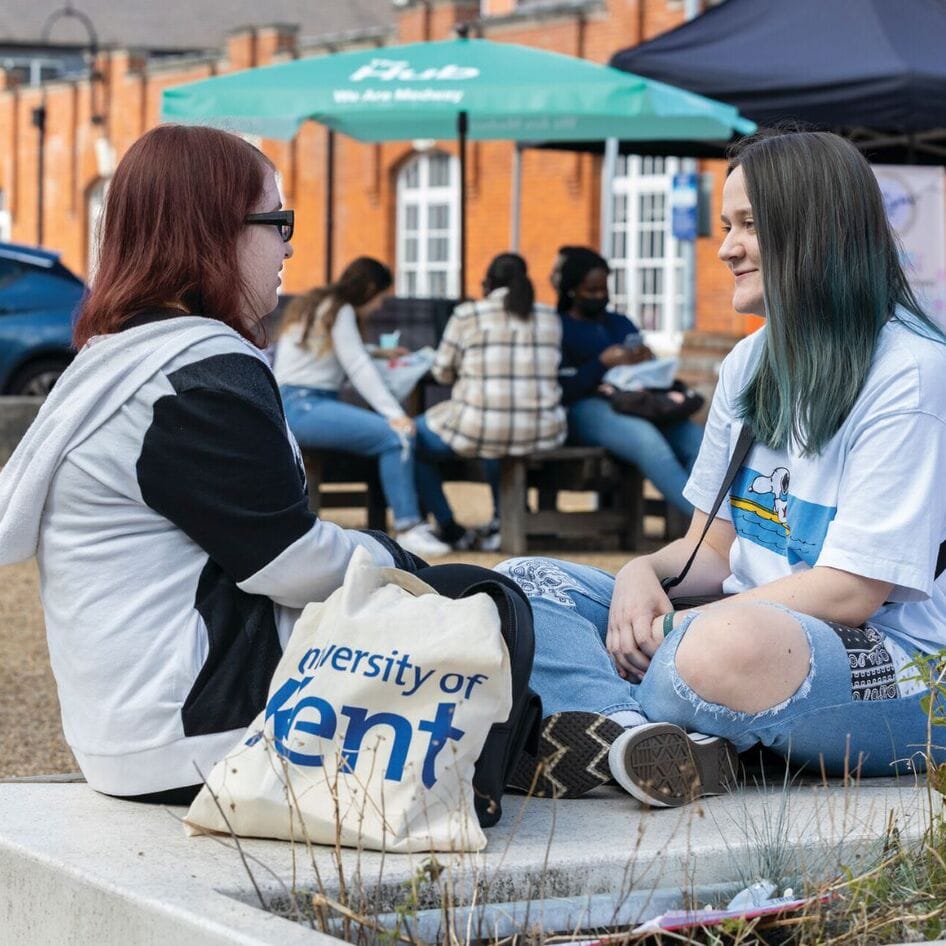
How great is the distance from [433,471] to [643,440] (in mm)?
1156

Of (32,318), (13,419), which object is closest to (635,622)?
(13,419)

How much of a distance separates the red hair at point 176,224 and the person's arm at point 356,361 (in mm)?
6261

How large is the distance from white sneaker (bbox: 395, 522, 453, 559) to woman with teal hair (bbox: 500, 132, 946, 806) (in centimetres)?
558

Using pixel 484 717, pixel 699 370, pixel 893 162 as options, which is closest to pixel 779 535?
pixel 484 717

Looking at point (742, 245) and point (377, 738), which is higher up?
point (742, 245)

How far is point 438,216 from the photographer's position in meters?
31.9

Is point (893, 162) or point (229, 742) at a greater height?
point (893, 162)

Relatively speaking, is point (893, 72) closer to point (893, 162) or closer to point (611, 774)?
point (893, 162)

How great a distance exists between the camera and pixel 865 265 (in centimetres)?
339

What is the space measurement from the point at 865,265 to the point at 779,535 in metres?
0.56

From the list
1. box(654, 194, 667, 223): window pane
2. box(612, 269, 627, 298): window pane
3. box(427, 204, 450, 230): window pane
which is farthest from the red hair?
box(427, 204, 450, 230): window pane

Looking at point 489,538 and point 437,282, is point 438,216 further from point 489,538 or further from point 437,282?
point 489,538

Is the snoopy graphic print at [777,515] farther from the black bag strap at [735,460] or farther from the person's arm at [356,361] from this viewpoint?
the person's arm at [356,361]

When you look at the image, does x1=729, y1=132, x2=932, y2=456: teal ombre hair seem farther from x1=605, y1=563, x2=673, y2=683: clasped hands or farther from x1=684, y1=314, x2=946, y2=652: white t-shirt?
x1=605, y1=563, x2=673, y2=683: clasped hands
